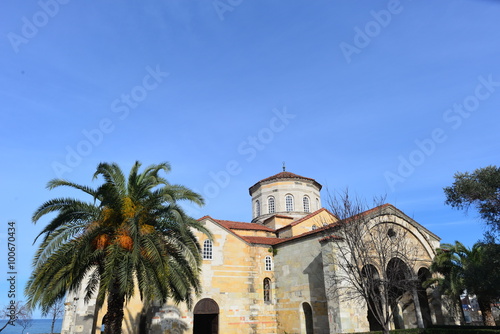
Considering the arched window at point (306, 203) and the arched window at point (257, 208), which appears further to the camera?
the arched window at point (257, 208)

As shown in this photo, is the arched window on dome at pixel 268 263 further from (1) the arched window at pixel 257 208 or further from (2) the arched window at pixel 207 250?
(1) the arched window at pixel 257 208

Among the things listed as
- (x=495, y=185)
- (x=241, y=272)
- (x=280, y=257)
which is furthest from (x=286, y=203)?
(x=495, y=185)

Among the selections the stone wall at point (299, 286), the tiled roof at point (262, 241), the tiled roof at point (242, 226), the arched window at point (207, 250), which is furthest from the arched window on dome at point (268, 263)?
the arched window at point (207, 250)

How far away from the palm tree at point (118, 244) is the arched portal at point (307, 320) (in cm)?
1043

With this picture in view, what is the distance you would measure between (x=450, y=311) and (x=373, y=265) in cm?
774

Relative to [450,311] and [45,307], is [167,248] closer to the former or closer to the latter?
[45,307]

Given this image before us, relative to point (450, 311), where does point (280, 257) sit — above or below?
above

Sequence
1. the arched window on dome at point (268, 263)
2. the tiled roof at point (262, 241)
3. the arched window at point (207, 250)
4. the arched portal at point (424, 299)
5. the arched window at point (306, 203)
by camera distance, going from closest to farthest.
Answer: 1. the arched portal at point (424, 299)
2. the arched window at point (207, 250)
3. the arched window on dome at point (268, 263)
4. the tiled roof at point (262, 241)
5. the arched window at point (306, 203)

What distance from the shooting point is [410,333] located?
17188mm

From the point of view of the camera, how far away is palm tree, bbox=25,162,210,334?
10.5 m

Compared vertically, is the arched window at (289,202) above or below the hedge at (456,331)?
above

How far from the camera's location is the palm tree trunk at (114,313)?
11.1m

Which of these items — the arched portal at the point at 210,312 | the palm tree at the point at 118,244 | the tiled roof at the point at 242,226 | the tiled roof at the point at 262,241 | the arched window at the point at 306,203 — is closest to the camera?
the palm tree at the point at 118,244

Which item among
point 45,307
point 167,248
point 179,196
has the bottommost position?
point 45,307
